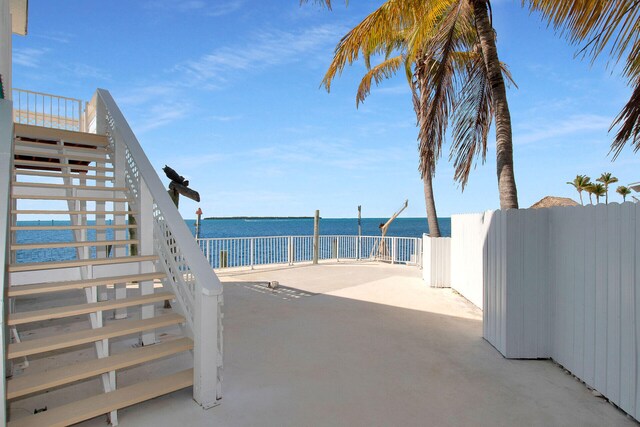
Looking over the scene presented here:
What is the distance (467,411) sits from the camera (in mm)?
2293

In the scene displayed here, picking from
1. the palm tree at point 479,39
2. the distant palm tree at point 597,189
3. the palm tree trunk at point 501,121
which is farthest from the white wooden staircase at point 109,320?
the distant palm tree at point 597,189

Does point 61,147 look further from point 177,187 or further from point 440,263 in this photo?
point 440,263

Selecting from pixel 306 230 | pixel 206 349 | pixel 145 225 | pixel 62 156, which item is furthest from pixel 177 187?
pixel 306 230

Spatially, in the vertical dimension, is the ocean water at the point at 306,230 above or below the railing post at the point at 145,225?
below

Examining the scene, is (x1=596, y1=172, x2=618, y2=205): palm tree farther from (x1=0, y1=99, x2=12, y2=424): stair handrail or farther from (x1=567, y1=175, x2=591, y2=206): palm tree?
(x1=0, y1=99, x2=12, y2=424): stair handrail

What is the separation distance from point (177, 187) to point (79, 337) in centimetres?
395

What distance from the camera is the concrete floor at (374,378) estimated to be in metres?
2.23

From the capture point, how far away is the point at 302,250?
1045 cm

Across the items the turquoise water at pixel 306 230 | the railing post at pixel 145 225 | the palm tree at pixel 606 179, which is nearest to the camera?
the railing post at pixel 145 225

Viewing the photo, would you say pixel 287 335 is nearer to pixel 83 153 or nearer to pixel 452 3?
pixel 83 153

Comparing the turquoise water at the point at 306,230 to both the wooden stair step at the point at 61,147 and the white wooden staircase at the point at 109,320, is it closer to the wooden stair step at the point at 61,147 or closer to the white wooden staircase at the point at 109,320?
the wooden stair step at the point at 61,147

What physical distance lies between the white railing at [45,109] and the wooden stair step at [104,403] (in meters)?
6.27

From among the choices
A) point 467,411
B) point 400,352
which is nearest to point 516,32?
point 400,352

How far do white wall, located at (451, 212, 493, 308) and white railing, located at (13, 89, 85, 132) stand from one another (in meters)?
7.69
